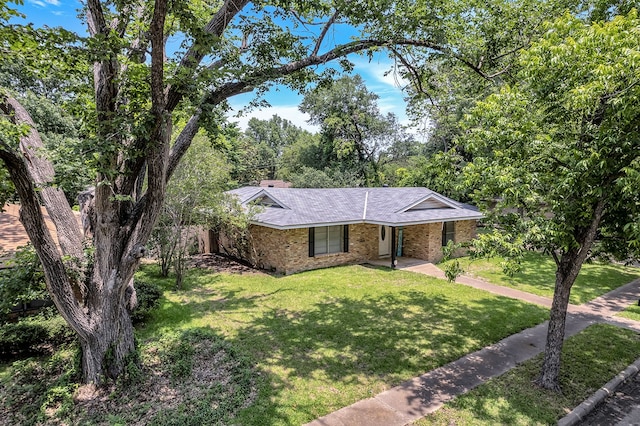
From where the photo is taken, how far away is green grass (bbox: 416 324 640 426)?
5.12 metres

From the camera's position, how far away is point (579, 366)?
6.66 metres

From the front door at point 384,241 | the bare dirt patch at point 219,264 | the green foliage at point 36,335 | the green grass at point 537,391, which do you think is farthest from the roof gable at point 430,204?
the green foliage at point 36,335

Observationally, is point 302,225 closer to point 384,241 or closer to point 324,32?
point 384,241

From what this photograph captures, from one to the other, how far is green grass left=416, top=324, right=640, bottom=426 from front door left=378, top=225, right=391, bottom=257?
9.78 m

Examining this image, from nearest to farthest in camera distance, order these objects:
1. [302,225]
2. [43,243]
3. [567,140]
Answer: [43,243]
[567,140]
[302,225]

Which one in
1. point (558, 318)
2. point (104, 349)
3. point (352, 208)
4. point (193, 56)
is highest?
point (193, 56)

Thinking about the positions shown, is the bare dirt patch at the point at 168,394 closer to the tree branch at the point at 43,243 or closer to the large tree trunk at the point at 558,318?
the tree branch at the point at 43,243

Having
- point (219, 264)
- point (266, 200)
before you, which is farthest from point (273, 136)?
point (219, 264)

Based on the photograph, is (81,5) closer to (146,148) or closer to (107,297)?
(146,148)

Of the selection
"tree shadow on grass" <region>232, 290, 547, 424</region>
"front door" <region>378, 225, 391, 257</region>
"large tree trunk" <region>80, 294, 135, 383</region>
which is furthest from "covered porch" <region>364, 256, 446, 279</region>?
"large tree trunk" <region>80, 294, 135, 383</region>

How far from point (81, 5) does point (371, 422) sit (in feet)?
27.0

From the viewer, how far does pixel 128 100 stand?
5617 millimetres

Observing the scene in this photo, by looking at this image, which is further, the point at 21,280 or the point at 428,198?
the point at 428,198

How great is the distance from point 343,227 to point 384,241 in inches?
111
